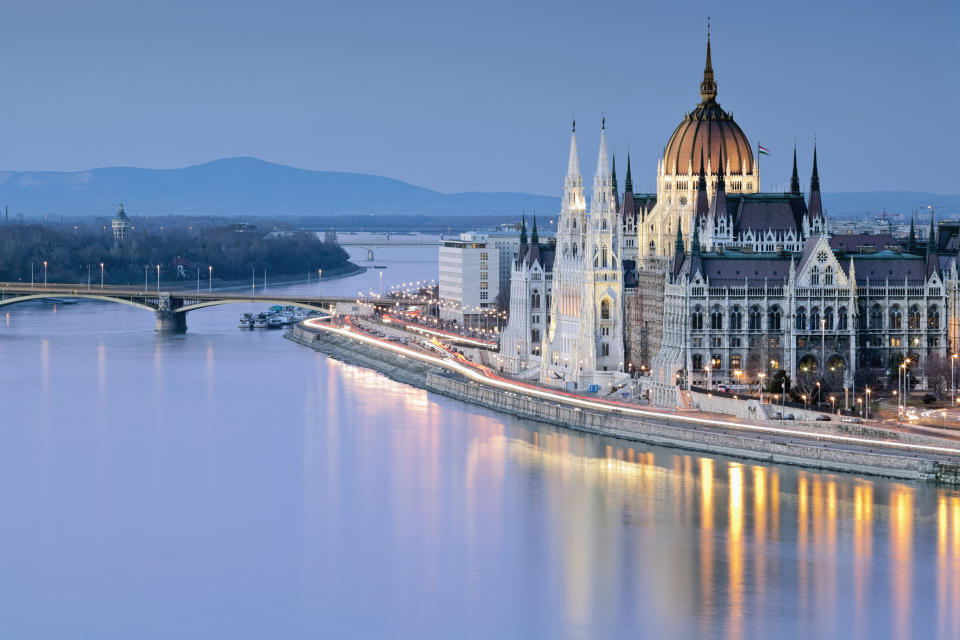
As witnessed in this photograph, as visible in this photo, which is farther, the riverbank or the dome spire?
the dome spire

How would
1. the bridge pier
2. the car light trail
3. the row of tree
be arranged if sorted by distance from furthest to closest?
the row of tree → the bridge pier → the car light trail

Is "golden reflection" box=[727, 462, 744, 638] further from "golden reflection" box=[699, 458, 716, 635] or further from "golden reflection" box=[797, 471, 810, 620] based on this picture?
"golden reflection" box=[797, 471, 810, 620]

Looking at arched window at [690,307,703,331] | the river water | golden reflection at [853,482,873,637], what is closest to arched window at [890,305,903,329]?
arched window at [690,307,703,331]

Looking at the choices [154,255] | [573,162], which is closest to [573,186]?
[573,162]

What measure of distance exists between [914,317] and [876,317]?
1183 millimetres

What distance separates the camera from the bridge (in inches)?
3634

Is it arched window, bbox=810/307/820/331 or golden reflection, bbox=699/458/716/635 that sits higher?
arched window, bbox=810/307/820/331

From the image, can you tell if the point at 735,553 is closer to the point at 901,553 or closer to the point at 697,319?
the point at 901,553

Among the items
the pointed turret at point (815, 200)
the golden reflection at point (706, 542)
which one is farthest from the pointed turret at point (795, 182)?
the golden reflection at point (706, 542)

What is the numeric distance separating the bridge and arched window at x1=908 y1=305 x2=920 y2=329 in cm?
3875

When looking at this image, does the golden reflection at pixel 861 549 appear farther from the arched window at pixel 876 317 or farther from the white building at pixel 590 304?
the white building at pixel 590 304

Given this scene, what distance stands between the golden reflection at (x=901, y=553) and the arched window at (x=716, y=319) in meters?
13.3

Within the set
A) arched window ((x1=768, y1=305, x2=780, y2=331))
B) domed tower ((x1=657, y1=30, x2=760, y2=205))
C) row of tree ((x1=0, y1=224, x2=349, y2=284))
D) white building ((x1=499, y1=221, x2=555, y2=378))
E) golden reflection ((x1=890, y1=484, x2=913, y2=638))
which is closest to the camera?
golden reflection ((x1=890, y1=484, x2=913, y2=638))

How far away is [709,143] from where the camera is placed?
7212 cm
